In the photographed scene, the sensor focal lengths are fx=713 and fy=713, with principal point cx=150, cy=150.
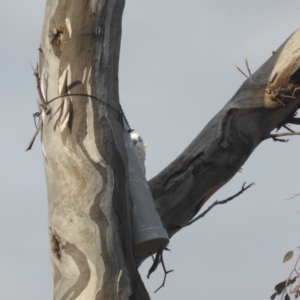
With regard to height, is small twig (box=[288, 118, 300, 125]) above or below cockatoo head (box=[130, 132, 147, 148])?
below

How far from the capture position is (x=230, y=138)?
2615 mm

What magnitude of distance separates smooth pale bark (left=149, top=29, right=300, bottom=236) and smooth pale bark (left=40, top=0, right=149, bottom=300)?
45cm

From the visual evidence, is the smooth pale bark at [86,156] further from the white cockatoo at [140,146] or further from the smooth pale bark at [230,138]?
the white cockatoo at [140,146]

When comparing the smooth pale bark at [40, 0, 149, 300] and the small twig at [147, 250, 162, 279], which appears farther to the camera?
the small twig at [147, 250, 162, 279]

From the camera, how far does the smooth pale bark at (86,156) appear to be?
193cm

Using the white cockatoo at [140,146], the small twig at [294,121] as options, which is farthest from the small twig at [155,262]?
the white cockatoo at [140,146]

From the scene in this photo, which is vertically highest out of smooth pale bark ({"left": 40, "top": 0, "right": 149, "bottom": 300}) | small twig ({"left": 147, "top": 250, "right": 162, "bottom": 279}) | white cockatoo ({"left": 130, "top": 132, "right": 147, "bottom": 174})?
white cockatoo ({"left": 130, "top": 132, "right": 147, "bottom": 174})

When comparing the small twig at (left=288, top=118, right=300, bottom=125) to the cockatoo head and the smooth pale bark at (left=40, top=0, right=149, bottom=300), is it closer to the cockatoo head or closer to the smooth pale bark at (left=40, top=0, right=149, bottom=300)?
the smooth pale bark at (left=40, top=0, right=149, bottom=300)

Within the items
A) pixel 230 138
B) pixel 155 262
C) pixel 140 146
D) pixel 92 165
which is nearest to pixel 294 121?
pixel 230 138

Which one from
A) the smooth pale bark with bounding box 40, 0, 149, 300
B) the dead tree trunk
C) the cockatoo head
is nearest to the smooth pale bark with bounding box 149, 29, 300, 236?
the dead tree trunk

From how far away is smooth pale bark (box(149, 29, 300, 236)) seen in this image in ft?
8.25

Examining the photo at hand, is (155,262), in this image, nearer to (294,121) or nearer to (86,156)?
(86,156)

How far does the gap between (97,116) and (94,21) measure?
303mm

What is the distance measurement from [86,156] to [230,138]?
745 millimetres
